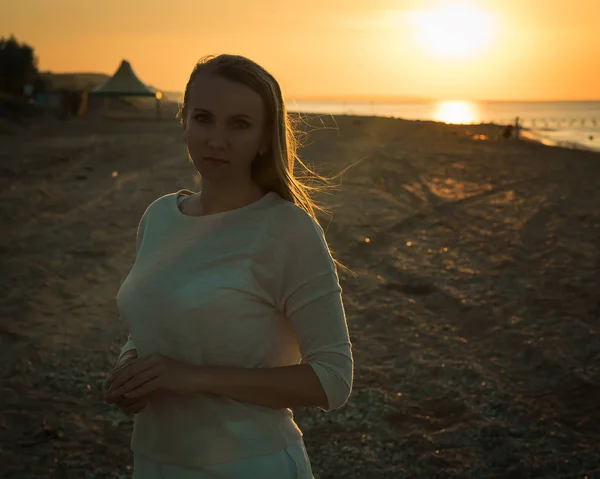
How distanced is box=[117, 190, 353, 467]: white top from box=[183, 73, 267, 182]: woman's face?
14cm

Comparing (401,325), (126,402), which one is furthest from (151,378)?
(401,325)

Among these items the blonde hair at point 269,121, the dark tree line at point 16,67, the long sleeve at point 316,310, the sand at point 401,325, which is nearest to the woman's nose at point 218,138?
the blonde hair at point 269,121

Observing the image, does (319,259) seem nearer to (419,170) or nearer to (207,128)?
(207,128)

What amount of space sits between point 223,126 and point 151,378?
632 mm

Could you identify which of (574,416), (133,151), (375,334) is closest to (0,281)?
(375,334)

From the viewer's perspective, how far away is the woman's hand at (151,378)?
163 cm

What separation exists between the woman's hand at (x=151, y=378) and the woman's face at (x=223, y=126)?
496 mm

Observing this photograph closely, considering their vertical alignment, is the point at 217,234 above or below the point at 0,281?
above

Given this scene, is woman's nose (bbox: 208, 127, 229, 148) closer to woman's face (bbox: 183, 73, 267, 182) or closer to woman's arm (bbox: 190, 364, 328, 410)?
woman's face (bbox: 183, 73, 267, 182)

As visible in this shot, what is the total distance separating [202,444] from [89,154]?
17492 millimetres

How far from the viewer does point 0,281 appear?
297 inches

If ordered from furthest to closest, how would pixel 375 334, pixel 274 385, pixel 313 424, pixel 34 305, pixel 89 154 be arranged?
1. pixel 89 154
2. pixel 34 305
3. pixel 375 334
4. pixel 313 424
5. pixel 274 385

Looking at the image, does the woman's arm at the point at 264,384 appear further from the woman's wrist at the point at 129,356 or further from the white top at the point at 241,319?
the woman's wrist at the point at 129,356

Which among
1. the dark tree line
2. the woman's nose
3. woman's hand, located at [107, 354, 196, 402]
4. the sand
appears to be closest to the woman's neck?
the woman's nose
